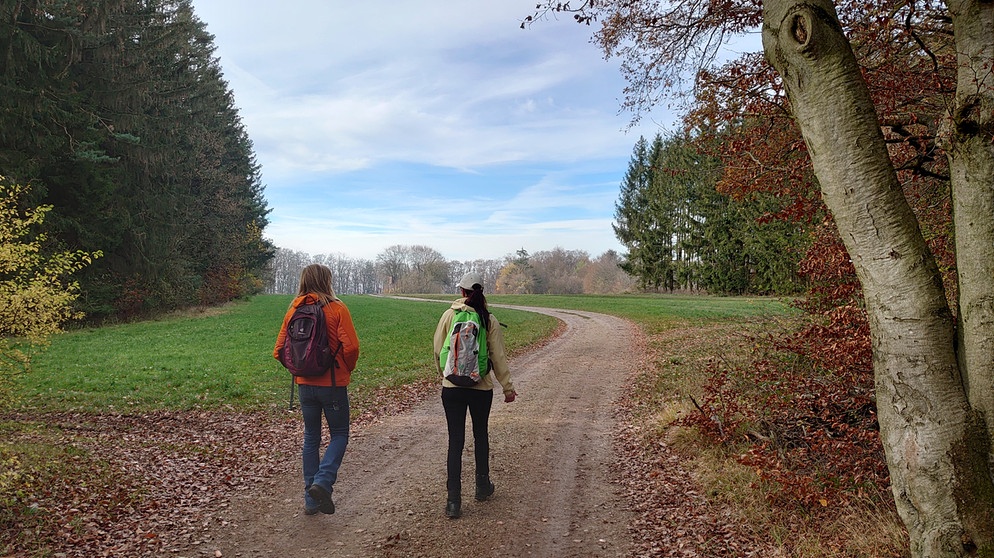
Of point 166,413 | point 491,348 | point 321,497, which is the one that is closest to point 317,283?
point 491,348

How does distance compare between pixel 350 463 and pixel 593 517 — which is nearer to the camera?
pixel 593 517

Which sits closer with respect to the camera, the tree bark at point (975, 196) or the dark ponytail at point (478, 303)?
the tree bark at point (975, 196)

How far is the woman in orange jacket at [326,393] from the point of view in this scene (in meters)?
5.19

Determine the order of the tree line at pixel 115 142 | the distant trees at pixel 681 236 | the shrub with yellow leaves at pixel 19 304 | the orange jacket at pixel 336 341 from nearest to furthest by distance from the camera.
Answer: the orange jacket at pixel 336 341
the shrub with yellow leaves at pixel 19 304
the tree line at pixel 115 142
the distant trees at pixel 681 236

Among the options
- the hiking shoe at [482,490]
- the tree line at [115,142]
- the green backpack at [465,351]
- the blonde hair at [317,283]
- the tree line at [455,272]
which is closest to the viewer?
the green backpack at [465,351]

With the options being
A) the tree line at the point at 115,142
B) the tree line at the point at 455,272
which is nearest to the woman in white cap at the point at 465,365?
the tree line at the point at 115,142

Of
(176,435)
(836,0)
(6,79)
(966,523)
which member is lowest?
(176,435)

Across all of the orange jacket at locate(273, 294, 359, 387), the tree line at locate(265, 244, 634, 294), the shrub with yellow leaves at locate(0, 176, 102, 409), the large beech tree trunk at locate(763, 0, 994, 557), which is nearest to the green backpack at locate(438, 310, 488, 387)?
the orange jacket at locate(273, 294, 359, 387)

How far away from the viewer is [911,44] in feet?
18.2

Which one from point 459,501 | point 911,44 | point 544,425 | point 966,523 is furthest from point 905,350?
point 544,425

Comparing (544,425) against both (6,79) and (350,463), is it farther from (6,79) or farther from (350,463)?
(6,79)

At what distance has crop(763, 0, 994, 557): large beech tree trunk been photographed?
2980 mm

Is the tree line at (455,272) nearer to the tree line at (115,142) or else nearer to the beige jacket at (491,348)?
the tree line at (115,142)

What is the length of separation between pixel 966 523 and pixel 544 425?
585 centimetres
